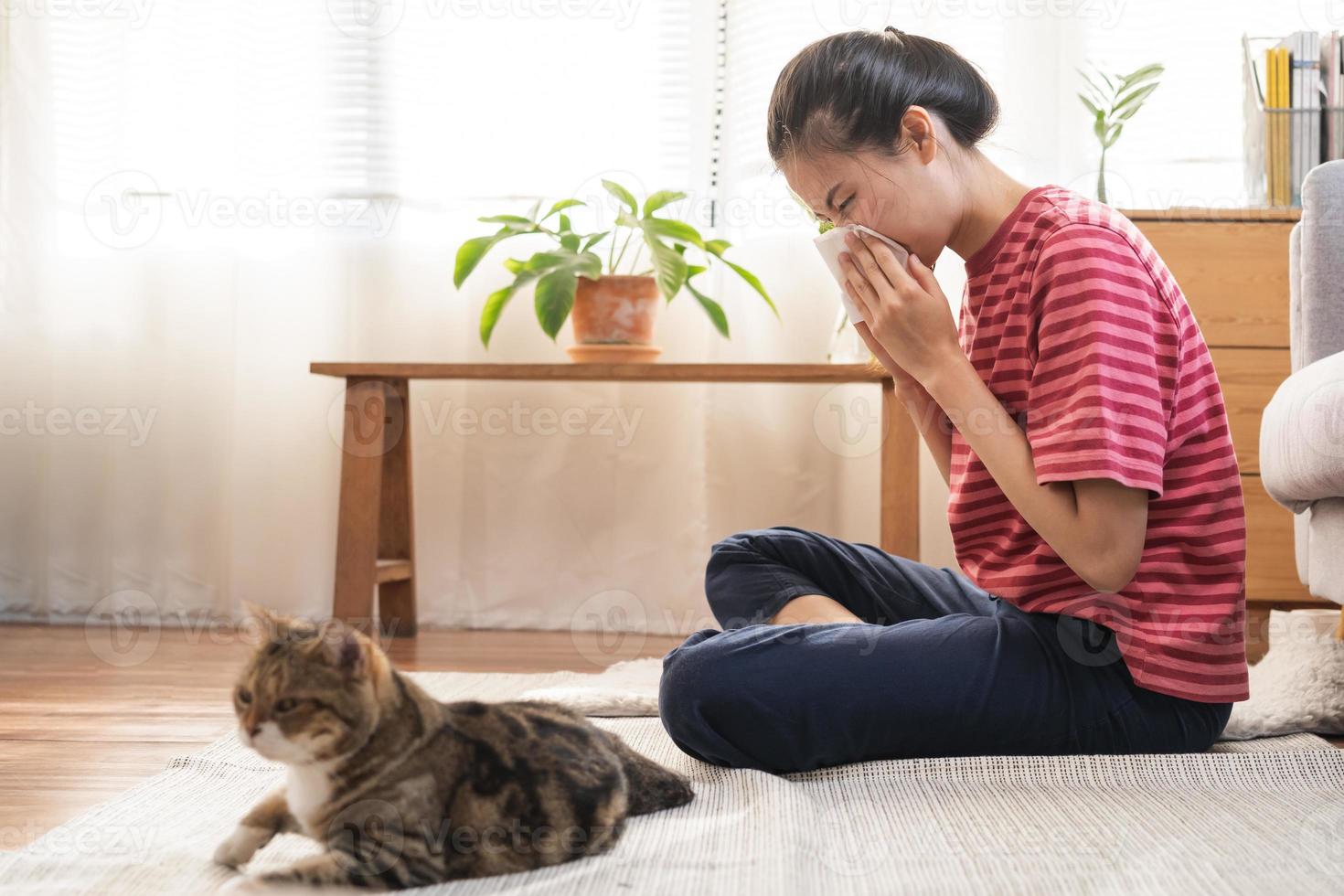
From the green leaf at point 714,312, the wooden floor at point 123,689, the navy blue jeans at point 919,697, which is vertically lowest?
the wooden floor at point 123,689

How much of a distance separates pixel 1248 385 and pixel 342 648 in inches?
61.6

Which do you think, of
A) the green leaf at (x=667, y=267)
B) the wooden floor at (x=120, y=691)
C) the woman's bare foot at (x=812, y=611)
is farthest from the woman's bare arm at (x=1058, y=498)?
the green leaf at (x=667, y=267)

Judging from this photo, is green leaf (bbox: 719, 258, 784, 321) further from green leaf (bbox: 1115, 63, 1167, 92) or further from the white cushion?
the white cushion

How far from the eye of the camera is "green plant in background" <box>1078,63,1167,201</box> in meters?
1.87

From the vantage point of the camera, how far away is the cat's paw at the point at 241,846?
72 centimetres

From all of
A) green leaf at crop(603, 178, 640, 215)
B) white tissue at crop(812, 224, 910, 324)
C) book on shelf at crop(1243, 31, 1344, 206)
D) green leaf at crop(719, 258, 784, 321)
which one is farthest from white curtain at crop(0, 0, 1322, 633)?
white tissue at crop(812, 224, 910, 324)

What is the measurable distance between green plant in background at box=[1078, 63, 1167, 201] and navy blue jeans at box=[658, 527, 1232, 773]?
3.72 ft

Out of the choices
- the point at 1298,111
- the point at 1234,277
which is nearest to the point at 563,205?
the point at 1234,277

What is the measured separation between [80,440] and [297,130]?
0.73m

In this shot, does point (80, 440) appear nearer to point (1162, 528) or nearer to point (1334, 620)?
point (1162, 528)

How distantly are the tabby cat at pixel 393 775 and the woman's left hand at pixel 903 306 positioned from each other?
42 cm

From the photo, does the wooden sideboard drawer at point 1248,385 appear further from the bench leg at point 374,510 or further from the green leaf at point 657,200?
the bench leg at point 374,510

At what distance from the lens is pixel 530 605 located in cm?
216

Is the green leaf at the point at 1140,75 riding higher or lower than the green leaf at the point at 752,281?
higher
